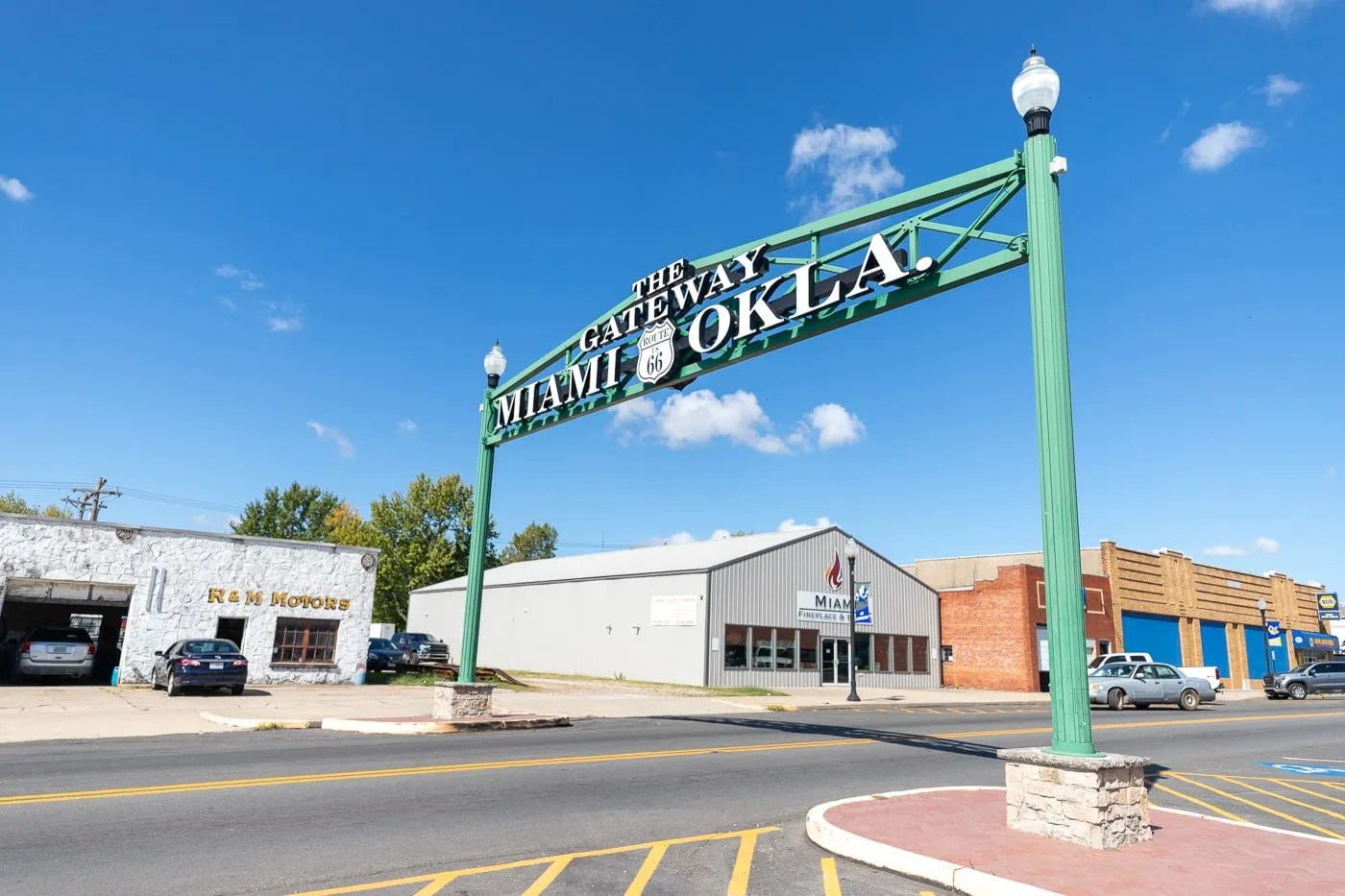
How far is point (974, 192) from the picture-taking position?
9.96 m

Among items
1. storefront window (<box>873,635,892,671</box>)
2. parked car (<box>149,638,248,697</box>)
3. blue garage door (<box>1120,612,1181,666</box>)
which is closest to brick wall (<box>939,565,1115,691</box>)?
blue garage door (<box>1120,612,1181,666</box>)

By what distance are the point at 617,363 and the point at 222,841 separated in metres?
10.1

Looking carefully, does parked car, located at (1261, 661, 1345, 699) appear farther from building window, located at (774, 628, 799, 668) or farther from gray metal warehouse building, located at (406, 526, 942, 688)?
building window, located at (774, 628, 799, 668)

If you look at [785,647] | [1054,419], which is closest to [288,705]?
[1054,419]

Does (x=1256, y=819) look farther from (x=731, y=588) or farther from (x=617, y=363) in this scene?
Answer: (x=731, y=588)

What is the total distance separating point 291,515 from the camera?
76312 millimetres

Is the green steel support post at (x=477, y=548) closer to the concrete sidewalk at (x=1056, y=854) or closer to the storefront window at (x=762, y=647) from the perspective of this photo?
the concrete sidewalk at (x=1056, y=854)

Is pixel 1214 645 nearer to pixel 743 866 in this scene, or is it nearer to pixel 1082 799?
pixel 1082 799

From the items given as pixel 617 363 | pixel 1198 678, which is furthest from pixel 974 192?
pixel 1198 678

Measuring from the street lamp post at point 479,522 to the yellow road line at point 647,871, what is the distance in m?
10.6

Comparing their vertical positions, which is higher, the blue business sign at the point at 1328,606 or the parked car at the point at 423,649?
the blue business sign at the point at 1328,606

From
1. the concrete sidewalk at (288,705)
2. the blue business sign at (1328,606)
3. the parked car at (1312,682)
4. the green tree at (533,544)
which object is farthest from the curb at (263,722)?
the green tree at (533,544)

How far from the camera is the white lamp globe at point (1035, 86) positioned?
8.57 meters

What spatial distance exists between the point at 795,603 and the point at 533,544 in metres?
73.4
